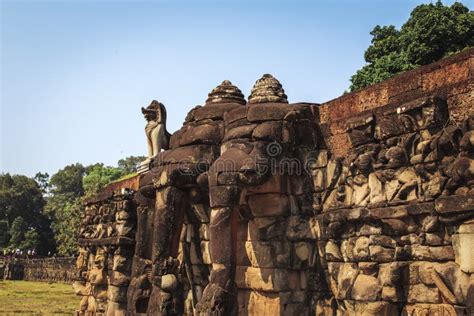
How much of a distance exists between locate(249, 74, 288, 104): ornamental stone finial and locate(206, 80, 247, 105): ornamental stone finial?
2.84 ft

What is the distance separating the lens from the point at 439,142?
5.50 metres

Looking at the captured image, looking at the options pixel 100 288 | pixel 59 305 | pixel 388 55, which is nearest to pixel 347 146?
pixel 100 288

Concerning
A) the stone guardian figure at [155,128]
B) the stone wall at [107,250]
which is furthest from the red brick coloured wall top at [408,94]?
the stone wall at [107,250]

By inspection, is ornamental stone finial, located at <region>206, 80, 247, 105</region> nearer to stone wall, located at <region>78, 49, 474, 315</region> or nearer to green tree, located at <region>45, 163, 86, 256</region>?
stone wall, located at <region>78, 49, 474, 315</region>

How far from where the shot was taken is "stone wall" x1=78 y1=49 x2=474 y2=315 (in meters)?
5.54

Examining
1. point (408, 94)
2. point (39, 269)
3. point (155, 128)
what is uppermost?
point (155, 128)

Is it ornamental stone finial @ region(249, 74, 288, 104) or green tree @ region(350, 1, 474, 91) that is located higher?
green tree @ region(350, 1, 474, 91)

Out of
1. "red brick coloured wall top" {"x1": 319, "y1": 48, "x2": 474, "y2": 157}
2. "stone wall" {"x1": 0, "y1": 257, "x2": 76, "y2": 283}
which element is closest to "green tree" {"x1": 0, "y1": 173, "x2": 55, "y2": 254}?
"stone wall" {"x1": 0, "y1": 257, "x2": 76, "y2": 283}

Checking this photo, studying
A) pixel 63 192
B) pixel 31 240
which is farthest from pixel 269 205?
pixel 63 192

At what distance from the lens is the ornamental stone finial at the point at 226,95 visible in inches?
361

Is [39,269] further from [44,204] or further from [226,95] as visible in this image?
[226,95]

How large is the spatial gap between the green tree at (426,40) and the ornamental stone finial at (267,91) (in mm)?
11836

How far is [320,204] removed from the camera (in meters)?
7.27

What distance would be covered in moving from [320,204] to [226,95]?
2.84 metres
